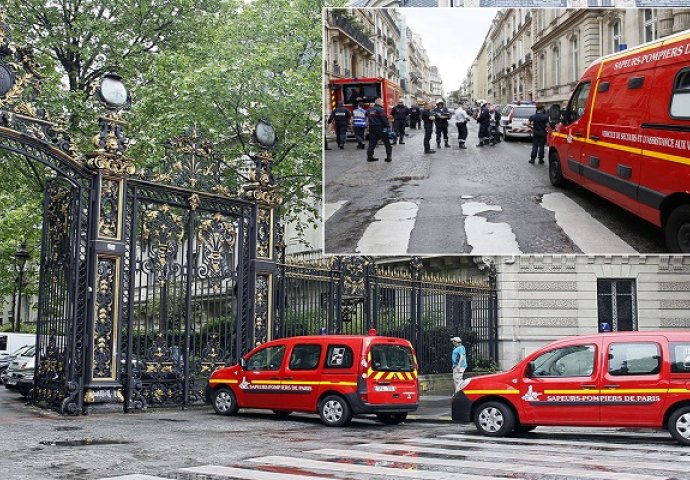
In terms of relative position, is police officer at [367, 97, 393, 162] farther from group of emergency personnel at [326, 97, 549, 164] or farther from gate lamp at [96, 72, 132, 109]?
gate lamp at [96, 72, 132, 109]

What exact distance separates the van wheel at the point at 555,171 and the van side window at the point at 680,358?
6.22 meters

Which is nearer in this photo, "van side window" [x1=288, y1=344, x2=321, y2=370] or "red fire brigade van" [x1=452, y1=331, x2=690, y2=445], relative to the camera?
"red fire brigade van" [x1=452, y1=331, x2=690, y2=445]

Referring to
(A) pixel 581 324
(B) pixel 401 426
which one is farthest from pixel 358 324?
(A) pixel 581 324

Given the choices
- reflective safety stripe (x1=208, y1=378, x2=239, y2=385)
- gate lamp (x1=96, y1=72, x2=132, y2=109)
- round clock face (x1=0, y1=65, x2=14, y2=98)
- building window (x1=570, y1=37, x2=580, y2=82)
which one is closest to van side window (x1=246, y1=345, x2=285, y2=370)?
reflective safety stripe (x1=208, y1=378, x2=239, y2=385)

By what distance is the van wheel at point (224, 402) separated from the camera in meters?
15.0

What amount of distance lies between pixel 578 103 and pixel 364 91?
4.27m

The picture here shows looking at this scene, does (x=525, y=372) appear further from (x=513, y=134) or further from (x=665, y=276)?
(x=665, y=276)

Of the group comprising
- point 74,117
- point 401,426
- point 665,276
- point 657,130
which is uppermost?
point 74,117

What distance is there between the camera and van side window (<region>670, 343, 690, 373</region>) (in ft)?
38.0

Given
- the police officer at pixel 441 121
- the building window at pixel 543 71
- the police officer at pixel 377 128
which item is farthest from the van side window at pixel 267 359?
the building window at pixel 543 71

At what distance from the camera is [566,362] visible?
1246 centimetres

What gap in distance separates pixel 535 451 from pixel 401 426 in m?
4.12

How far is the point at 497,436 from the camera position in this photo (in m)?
12.8

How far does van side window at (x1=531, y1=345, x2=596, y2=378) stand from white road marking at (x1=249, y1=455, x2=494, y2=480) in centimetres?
367
